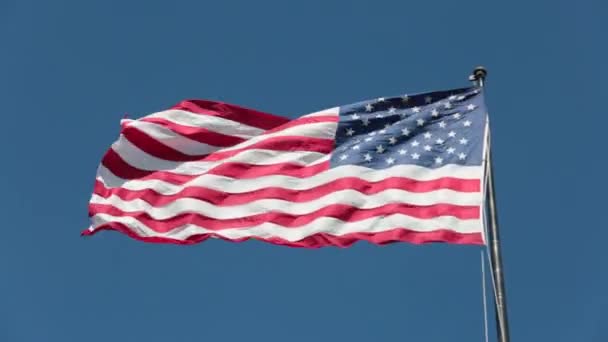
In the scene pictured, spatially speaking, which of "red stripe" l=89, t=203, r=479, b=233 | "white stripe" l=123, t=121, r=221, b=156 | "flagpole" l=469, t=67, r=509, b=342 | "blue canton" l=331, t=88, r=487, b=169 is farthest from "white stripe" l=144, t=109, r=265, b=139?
"flagpole" l=469, t=67, r=509, b=342

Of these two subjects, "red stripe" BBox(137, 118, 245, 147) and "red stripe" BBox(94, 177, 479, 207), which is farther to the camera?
"red stripe" BBox(137, 118, 245, 147)

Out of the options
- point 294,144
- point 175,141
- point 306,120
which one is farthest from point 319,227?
point 175,141

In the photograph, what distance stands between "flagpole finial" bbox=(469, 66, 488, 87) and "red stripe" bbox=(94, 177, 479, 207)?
197cm

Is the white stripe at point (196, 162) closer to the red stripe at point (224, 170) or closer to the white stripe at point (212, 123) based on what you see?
the red stripe at point (224, 170)

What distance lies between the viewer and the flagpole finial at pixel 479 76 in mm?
17922

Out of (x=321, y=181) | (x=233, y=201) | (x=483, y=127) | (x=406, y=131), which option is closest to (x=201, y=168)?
(x=233, y=201)

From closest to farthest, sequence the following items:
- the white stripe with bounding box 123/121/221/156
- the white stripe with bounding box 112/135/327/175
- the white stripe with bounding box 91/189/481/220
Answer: the white stripe with bounding box 91/189/481/220 < the white stripe with bounding box 112/135/327/175 < the white stripe with bounding box 123/121/221/156

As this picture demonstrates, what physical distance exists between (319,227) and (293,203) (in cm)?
95

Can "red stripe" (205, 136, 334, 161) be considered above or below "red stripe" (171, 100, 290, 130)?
below

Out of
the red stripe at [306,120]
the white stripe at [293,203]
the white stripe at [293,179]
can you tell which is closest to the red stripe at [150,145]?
the white stripe at [293,179]

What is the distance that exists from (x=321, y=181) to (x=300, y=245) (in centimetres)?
149

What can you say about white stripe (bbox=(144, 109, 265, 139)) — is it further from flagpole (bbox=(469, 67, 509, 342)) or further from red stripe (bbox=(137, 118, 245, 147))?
flagpole (bbox=(469, 67, 509, 342))

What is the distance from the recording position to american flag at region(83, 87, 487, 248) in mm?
17016

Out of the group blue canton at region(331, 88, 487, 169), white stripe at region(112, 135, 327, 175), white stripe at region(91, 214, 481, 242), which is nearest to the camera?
white stripe at region(91, 214, 481, 242)
